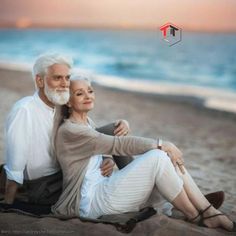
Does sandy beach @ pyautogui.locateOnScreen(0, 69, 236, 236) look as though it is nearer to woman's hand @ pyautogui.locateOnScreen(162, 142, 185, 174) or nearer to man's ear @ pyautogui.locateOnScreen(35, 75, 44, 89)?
woman's hand @ pyautogui.locateOnScreen(162, 142, 185, 174)

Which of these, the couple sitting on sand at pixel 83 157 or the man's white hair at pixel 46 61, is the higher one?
the man's white hair at pixel 46 61

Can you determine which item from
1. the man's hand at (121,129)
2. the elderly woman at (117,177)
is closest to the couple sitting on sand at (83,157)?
the elderly woman at (117,177)

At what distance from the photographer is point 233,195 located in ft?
15.5

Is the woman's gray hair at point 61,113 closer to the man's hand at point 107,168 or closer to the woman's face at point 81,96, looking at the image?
the woman's face at point 81,96

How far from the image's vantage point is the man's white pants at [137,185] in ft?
10.7

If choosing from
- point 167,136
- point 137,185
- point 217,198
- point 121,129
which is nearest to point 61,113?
point 121,129

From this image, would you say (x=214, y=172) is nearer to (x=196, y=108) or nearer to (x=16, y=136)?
(x=16, y=136)

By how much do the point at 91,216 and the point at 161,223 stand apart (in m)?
0.51

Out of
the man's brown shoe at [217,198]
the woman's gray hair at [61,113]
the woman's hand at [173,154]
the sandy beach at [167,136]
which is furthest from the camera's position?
the man's brown shoe at [217,198]

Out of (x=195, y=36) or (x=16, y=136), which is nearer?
(x=16, y=136)

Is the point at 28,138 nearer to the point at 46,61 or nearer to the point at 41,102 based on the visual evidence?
the point at 41,102

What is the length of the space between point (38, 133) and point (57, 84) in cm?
40

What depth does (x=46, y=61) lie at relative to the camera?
133 inches

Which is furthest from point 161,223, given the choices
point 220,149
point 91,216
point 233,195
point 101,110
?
point 101,110
